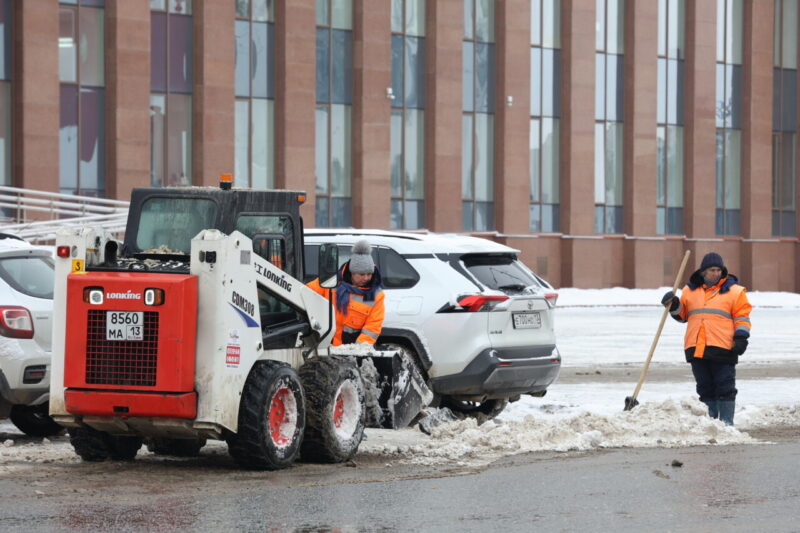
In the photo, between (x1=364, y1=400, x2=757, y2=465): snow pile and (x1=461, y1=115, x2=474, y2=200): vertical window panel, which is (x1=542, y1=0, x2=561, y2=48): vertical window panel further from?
(x1=364, y1=400, x2=757, y2=465): snow pile

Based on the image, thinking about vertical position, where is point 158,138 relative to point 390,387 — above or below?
above

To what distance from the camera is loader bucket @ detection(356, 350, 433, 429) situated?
36.7 ft

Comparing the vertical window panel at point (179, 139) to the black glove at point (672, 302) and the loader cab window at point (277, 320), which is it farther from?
the loader cab window at point (277, 320)

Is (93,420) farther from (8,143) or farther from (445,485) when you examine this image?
(8,143)

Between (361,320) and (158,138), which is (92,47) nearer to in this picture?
(158,138)

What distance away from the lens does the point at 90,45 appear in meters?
38.6

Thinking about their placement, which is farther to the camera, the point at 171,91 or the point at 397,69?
the point at 397,69

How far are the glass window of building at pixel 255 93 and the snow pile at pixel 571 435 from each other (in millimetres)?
29604

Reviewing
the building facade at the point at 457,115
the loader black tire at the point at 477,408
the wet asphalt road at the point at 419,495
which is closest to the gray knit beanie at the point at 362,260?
the wet asphalt road at the point at 419,495

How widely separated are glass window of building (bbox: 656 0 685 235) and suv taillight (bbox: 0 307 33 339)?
4169 cm

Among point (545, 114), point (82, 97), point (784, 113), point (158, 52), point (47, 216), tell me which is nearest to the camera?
point (47, 216)

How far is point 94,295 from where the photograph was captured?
945 cm

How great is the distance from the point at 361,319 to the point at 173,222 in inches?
77.2

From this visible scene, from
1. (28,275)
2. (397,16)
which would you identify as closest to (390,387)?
(28,275)
